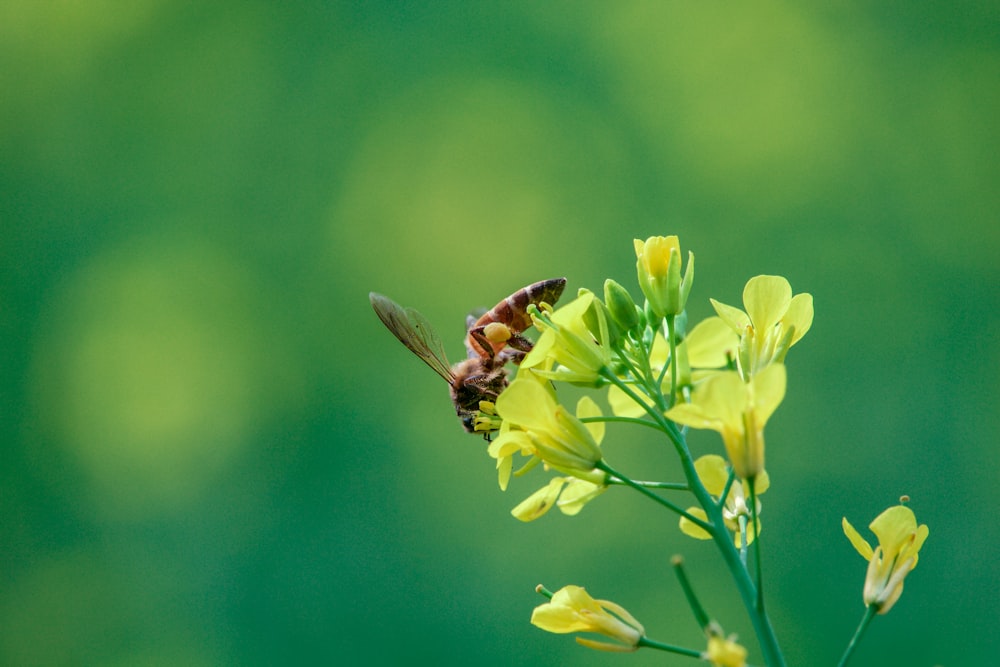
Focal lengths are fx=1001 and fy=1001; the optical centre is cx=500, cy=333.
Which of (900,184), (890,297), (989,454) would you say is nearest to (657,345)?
(989,454)

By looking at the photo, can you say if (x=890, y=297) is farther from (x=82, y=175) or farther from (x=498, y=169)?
(x=82, y=175)

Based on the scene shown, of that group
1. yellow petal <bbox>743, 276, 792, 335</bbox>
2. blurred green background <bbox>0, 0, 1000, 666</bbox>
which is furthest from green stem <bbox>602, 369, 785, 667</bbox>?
blurred green background <bbox>0, 0, 1000, 666</bbox>

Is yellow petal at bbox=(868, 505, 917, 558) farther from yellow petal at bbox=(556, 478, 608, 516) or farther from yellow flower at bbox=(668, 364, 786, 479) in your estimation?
yellow petal at bbox=(556, 478, 608, 516)

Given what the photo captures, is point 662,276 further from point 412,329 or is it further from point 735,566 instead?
point 412,329

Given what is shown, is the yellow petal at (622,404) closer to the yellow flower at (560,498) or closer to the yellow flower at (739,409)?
the yellow flower at (560,498)

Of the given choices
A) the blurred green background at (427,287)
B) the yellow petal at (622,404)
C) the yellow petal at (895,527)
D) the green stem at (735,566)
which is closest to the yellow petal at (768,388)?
the green stem at (735,566)

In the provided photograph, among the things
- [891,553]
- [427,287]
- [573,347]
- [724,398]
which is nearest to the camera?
[724,398]

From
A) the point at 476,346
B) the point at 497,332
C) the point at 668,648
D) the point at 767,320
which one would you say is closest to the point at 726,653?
the point at 668,648
